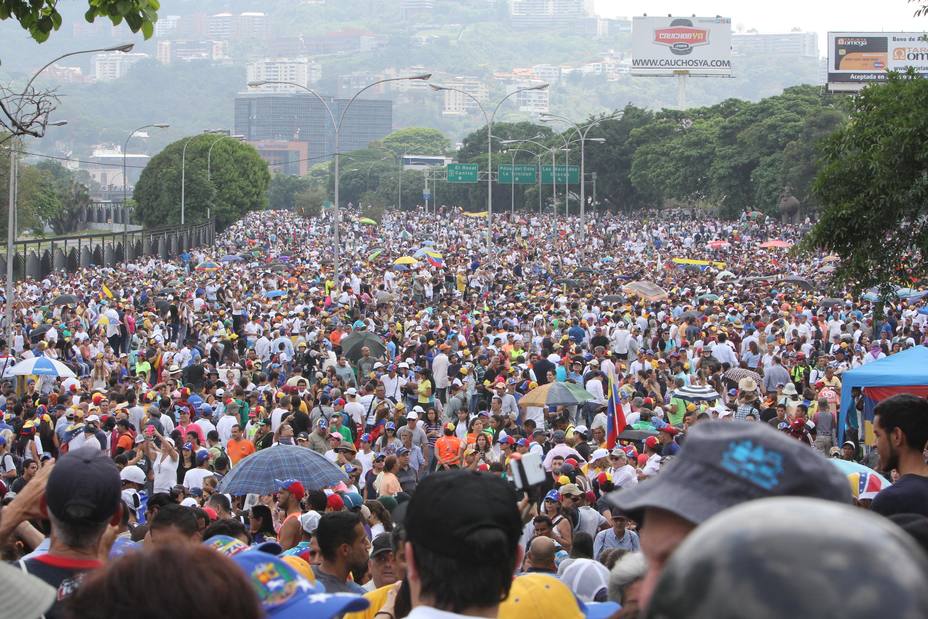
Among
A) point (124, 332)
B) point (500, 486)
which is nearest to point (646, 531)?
point (500, 486)

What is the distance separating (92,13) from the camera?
26.5 feet

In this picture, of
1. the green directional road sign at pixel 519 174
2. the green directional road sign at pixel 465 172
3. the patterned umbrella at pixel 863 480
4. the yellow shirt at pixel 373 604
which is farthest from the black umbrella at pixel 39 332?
the green directional road sign at pixel 465 172

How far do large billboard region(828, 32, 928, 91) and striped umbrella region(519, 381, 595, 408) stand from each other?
68.2m

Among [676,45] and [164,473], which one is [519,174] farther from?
[164,473]

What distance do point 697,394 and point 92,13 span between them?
8.98 m

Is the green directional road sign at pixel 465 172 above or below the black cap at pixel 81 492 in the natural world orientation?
above

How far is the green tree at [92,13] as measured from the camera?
7.91 metres

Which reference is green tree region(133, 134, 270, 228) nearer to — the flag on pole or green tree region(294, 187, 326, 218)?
green tree region(294, 187, 326, 218)

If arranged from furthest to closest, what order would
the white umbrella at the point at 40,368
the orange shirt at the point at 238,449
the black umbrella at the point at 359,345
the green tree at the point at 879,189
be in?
the black umbrella at the point at 359,345
the white umbrella at the point at 40,368
the orange shirt at the point at 238,449
the green tree at the point at 879,189

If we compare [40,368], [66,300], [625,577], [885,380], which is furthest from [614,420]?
[66,300]

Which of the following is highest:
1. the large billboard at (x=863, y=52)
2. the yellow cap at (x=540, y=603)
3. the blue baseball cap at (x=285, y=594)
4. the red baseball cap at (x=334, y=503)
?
the large billboard at (x=863, y=52)

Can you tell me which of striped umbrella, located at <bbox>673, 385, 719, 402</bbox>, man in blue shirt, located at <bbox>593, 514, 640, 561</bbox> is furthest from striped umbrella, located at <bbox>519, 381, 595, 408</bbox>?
man in blue shirt, located at <bbox>593, 514, 640, 561</bbox>

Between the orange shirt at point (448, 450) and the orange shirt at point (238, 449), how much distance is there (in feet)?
6.00

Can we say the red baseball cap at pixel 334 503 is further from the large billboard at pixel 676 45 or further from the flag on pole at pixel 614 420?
the large billboard at pixel 676 45
